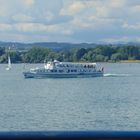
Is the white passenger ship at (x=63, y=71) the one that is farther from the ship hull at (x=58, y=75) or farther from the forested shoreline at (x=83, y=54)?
the forested shoreline at (x=83, y=54)

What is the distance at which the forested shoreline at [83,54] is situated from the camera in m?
157

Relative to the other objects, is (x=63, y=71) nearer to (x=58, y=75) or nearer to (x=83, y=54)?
(x=58, y=75)

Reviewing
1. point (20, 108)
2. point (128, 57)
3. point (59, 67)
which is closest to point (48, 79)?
point (59, 67)

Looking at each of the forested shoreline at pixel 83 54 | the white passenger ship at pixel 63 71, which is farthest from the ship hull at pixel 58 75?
the forested shoreline at pixel 83 54

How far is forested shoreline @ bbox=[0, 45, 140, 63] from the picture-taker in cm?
15675

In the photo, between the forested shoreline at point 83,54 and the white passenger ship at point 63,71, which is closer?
the white passenger ship at point 63,71

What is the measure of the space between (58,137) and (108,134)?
18cm

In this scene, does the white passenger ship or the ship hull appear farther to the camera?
the white passenger ship

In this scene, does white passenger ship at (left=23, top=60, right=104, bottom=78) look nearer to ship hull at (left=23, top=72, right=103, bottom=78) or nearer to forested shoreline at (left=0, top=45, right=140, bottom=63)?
ship hull at (left=23, top=72, right=103, bottom=78)

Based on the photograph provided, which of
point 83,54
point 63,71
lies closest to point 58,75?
point 63,71

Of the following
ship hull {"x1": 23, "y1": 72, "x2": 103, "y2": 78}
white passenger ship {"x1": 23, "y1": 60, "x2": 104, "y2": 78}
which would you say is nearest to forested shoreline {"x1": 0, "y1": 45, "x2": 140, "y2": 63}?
ship hull {"x1": 23, "y1": 72, "x2": 103, "y2": 78}

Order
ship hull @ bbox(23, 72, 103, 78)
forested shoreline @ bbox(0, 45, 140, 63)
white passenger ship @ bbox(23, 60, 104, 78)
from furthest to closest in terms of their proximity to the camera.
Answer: forested shoreline @ bbox(0, 45, 140, 63) → white passenger ship @ bbox(23, 60, 104, 78) → ship hull @ bbox(23, 72, 103, 78)

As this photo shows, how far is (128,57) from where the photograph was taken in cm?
16425

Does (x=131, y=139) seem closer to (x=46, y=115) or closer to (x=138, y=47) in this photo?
(x=46, y=115)
